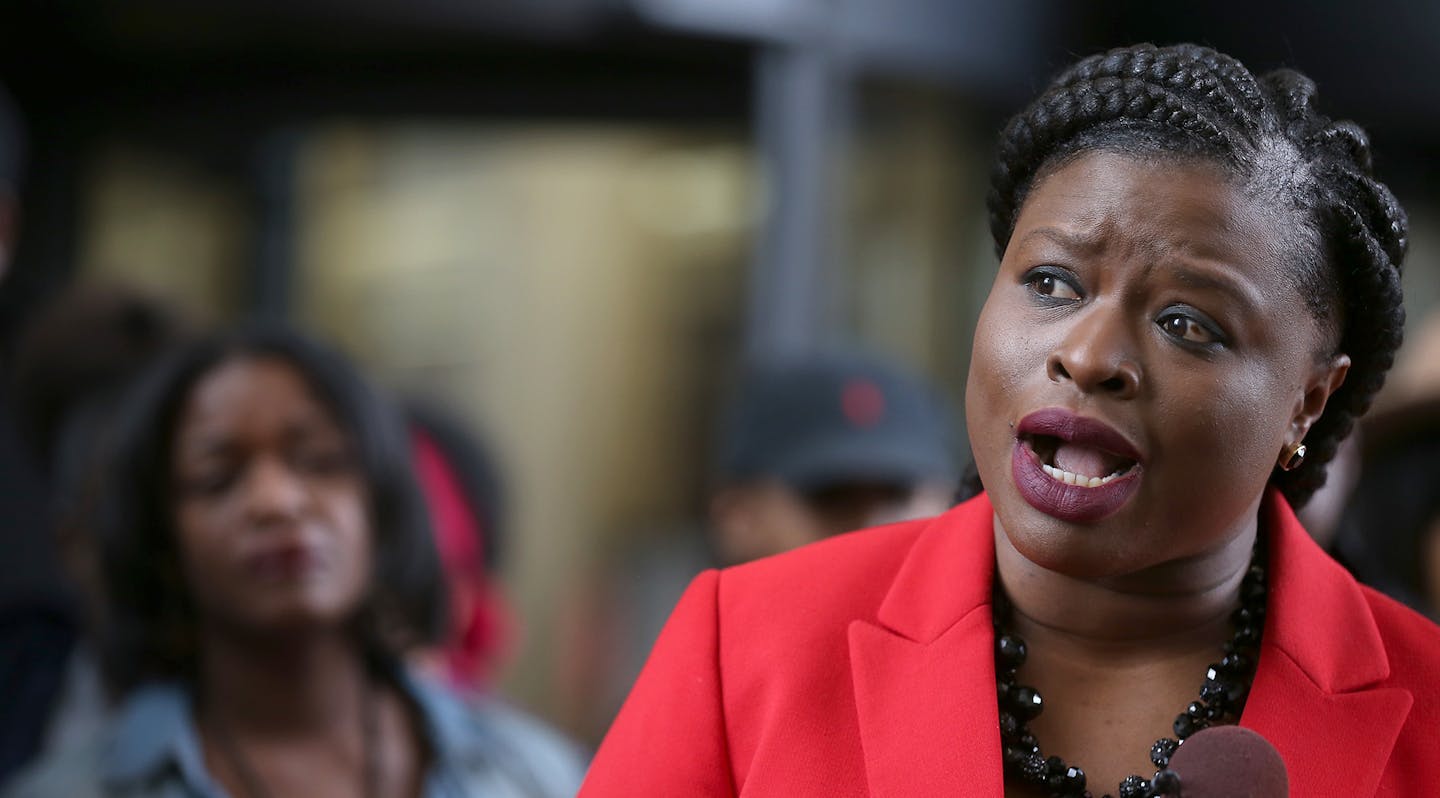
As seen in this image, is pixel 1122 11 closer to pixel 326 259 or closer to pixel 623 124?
pixel 623 124

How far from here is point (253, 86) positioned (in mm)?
6414

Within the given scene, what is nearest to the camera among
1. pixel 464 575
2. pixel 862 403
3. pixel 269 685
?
pixel 269 685

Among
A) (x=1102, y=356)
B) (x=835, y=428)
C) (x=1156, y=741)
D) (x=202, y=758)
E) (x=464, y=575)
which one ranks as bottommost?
(x=464, y=575)

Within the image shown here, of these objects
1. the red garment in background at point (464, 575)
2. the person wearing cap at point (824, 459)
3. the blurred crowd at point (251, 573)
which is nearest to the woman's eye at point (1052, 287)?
the blurred crowd at point (251, 573)

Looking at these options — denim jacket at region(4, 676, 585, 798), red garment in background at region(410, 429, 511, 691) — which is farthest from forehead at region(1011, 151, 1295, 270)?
red garment in background at region(410, 429, 511, 691)

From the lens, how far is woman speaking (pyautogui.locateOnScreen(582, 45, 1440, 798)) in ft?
5.38

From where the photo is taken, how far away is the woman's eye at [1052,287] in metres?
1.69

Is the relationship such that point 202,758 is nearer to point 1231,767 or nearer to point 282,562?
point 282,562

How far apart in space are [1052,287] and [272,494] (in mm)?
1810

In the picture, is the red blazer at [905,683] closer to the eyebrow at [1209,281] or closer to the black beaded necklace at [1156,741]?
the black beaded necklace at [1156,741]

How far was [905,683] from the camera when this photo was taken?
5.92 ft

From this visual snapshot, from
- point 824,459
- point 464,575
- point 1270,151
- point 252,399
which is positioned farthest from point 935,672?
point 464,575

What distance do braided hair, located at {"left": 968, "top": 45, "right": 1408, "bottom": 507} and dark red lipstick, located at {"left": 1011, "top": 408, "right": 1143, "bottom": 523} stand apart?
27 cm

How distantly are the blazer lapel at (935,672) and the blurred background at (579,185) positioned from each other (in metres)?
3.91
